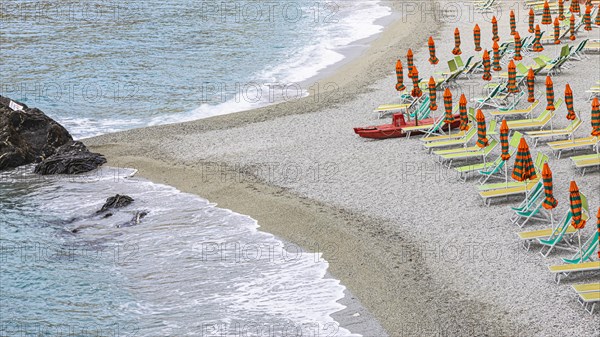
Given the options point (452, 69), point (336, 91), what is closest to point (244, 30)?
point (336, 91)

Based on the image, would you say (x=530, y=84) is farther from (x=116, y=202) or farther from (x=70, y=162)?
(x=70, y=162)

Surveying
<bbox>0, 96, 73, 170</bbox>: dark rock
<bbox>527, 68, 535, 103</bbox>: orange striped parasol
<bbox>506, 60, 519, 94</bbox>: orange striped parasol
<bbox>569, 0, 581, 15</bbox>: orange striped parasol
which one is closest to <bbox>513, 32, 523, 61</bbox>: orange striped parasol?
<bbox>506, 60, 519, 94</bbox>: orange striped parasol

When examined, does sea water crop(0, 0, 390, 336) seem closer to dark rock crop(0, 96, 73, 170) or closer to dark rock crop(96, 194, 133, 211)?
dark rock crop(96, 194, 133, 211)

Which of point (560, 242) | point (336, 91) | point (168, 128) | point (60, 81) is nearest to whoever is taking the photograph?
point (560, 242)

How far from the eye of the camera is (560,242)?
1716cm

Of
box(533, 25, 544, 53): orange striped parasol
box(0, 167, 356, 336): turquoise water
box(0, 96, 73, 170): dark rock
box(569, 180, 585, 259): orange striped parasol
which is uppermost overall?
box(533, 25, 544, 53): orange striped parasol

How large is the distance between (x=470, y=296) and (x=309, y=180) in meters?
7.10

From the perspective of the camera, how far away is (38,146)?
2570 centimetres

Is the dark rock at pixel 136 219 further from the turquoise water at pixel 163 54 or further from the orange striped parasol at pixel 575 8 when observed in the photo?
the orange striped parasol at pixel 575 8

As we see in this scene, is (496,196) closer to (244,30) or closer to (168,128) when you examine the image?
(168,128)

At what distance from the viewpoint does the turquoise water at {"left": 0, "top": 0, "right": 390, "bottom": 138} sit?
3297 centimetres

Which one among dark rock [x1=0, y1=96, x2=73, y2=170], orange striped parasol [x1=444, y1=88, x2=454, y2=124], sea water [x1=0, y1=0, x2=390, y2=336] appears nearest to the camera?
sea water [x1=0, y1=0, x2=390, y2=336]

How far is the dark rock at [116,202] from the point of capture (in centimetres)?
2159

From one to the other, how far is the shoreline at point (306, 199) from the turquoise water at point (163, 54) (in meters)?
1.89
